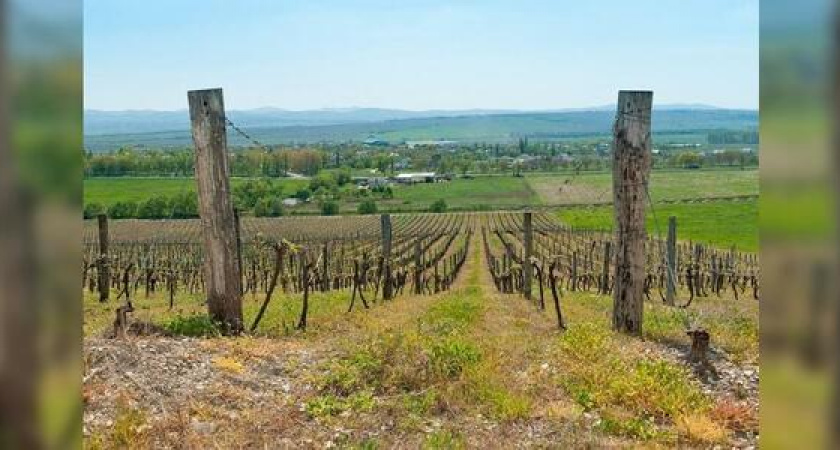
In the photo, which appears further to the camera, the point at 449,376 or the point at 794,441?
the point at 449,376

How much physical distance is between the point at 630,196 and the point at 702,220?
8910 centimetres

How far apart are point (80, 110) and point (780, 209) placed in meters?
0.98

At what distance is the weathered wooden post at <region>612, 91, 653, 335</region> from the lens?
9188 millimetres

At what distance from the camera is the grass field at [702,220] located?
7744 cm

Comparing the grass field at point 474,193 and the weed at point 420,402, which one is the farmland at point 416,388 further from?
the grass field at point 474,193

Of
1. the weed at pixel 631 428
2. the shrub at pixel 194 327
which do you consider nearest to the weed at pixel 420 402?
the weed at pixel 631 428

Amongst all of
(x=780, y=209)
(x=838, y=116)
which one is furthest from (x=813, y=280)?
(x=838, y=116)

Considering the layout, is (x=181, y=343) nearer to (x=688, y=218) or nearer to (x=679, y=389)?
(x=679, y=389)

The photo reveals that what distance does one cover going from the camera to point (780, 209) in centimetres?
106

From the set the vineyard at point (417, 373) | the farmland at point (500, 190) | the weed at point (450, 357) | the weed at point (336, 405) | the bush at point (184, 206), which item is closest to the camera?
the vineyard at point (417, 373)

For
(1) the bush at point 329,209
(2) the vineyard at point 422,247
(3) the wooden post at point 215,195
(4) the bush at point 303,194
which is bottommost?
(2) the vineyard at point 422,247

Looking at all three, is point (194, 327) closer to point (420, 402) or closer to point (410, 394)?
point (410, 394)

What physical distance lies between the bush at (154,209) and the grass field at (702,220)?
48751mm

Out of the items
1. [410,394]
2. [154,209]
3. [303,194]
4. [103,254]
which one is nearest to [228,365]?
[410,394]
